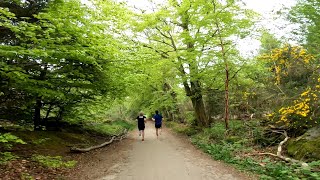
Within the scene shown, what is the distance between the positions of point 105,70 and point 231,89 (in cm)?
967

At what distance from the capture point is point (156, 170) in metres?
8.41

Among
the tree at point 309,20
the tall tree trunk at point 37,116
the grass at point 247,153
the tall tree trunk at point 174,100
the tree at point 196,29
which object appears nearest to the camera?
the grass at point 247,153

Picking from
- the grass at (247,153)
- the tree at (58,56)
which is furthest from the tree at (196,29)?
the tree at (58,56)

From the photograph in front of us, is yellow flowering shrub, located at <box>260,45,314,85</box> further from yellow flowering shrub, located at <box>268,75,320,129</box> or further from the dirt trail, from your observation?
the dirt trail

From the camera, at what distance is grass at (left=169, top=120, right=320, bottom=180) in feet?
24.6

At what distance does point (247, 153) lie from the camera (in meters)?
10.8

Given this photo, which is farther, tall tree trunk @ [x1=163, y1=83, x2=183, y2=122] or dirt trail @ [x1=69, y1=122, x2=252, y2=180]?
tall tree trunk @ [x1=163, y1=83, x2=183, y2=122]

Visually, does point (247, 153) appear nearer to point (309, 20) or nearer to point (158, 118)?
point (158, 118)

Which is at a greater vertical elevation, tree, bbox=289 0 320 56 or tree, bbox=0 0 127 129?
tree, bbox=289 0 320 56

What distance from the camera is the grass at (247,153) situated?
749cm

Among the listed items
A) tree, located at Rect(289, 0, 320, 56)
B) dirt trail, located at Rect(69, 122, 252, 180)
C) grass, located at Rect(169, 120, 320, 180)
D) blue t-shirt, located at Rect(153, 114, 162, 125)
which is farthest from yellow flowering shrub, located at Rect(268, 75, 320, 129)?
blue t-shirt, located at Rect(153, 114, 162, 125)

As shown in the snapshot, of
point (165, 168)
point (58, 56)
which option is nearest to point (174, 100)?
point (165, 168)

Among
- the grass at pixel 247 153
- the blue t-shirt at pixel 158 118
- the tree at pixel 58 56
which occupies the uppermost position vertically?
the tree at pixel 58 56

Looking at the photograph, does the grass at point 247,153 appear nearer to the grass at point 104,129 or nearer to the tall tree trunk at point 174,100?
the grass at point 104,129
